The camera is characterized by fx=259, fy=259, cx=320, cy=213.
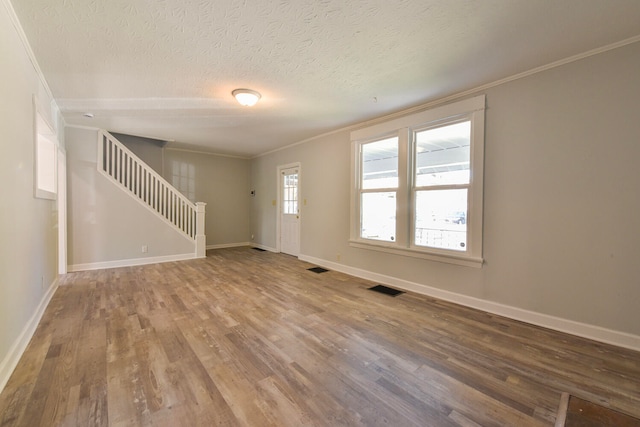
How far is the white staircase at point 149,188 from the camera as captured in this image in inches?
190

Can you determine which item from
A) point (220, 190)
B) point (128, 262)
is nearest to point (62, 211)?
point (128, 262)

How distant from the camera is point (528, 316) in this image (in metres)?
2.66

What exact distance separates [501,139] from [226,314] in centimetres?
356

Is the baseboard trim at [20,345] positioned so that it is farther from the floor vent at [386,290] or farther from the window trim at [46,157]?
the floor vent at [386,290]

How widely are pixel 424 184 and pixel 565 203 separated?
4.68 feet

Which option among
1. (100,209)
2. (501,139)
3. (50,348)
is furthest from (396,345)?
(100,209)

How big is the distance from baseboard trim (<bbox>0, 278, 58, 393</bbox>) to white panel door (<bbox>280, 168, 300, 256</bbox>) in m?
3.94

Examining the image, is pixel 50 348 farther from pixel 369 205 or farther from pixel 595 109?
pixel 595 109

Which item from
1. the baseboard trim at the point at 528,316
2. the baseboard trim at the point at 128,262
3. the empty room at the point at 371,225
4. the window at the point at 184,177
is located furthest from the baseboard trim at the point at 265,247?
the baseboard trim at the point at 528,316

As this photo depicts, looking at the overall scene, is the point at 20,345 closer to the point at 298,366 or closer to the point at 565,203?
the point at 298,366

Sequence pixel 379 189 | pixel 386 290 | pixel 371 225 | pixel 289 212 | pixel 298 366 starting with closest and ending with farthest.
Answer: pixel 298 366 → pixel 386 290 → pixel 379 189 → pixel 371 225 → pixel 289 212

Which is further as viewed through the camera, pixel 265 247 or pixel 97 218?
pixel 265 247

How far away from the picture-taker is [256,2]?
176 cm

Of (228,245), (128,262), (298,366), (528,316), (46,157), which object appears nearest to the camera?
(298,366)
